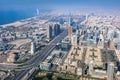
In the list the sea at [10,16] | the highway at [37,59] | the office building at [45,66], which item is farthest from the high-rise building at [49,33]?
the sea at [10,16]

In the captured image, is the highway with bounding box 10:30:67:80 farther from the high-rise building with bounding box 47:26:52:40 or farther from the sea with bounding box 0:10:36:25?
the sea with bounding box 0:10:36:25

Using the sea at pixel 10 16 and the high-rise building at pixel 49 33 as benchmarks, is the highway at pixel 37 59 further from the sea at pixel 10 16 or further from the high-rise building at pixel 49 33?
the sea at pixel 10 16

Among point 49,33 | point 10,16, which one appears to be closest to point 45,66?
point 49,33

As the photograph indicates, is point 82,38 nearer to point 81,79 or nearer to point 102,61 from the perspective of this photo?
point 102,61

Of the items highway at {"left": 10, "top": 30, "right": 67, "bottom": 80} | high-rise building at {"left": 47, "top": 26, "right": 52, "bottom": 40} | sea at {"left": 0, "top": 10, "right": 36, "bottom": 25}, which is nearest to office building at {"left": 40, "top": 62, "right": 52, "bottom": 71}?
highway at {"left": 10, "top": 30, "right": 67, "bottom": 80}

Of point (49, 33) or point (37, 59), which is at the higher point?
point (49, 33)

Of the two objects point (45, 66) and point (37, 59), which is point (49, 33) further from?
point (45, 66)

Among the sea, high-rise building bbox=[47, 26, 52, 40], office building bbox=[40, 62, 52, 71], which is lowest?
office building bbox=[40, 62, 52, 71]

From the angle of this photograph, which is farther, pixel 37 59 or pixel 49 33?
pixel 49 33

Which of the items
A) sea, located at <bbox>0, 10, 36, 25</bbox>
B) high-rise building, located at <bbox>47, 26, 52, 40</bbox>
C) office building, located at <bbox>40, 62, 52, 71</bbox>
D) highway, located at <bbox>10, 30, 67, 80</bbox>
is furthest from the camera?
sea, located at <bbox>0, 10, 36, 25</bbox>

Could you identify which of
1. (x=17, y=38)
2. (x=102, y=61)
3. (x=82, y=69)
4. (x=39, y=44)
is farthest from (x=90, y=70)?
(x=17, y=38)

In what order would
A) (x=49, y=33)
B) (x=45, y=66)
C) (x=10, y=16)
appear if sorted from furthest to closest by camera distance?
(x=10, y=16) < (x=49, y=33) < (x=45, y=66)
